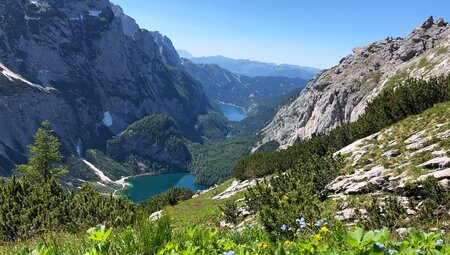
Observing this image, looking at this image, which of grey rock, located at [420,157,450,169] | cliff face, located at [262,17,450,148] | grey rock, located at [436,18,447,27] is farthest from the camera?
grey rock, located at [436,18,447,27]

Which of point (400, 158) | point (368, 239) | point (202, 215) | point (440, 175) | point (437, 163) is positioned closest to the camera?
point (368, 239)

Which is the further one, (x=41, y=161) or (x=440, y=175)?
(x=41, y=161)

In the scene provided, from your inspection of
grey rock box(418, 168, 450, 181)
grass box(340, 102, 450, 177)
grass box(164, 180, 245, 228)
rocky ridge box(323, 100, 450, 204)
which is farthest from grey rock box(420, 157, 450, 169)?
grass box(164, 180, 245, 228)

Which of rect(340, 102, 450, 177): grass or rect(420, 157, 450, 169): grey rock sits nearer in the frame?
rect(420, 157, 450, 169): grey rock

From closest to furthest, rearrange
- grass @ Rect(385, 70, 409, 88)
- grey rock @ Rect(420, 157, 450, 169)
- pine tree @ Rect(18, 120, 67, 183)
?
grey rock @ Rect(420, 157, 450, 169)
pine tree @ Rect(18, 120, 67, 183)
grass @ Rect(385, 70, 409, 88)

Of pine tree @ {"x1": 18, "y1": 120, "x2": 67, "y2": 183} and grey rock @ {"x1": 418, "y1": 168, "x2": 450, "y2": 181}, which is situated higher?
grey rock @ {"x1": 418, "y1": 168, "x2": 450, "y2": 181}

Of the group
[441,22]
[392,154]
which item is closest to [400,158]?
[392,154]

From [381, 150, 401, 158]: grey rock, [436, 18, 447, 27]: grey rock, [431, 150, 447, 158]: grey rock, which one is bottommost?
[381, 150, 401, 158]: grey rock

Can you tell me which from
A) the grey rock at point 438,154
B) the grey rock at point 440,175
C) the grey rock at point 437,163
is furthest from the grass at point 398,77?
the grey rock at point 440,175

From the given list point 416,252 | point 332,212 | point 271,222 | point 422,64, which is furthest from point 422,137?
point 422,64

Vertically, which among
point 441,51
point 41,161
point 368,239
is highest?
point 441,51

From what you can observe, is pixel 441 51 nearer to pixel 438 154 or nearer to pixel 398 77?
pixel 398 77

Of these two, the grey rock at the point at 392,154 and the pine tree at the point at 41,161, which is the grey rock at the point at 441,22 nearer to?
the pine tree at the point at 41,161

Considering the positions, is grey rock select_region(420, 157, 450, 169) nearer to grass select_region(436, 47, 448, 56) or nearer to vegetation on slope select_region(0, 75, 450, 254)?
vegetation on slope select_region(0, 75, 450, 254)
